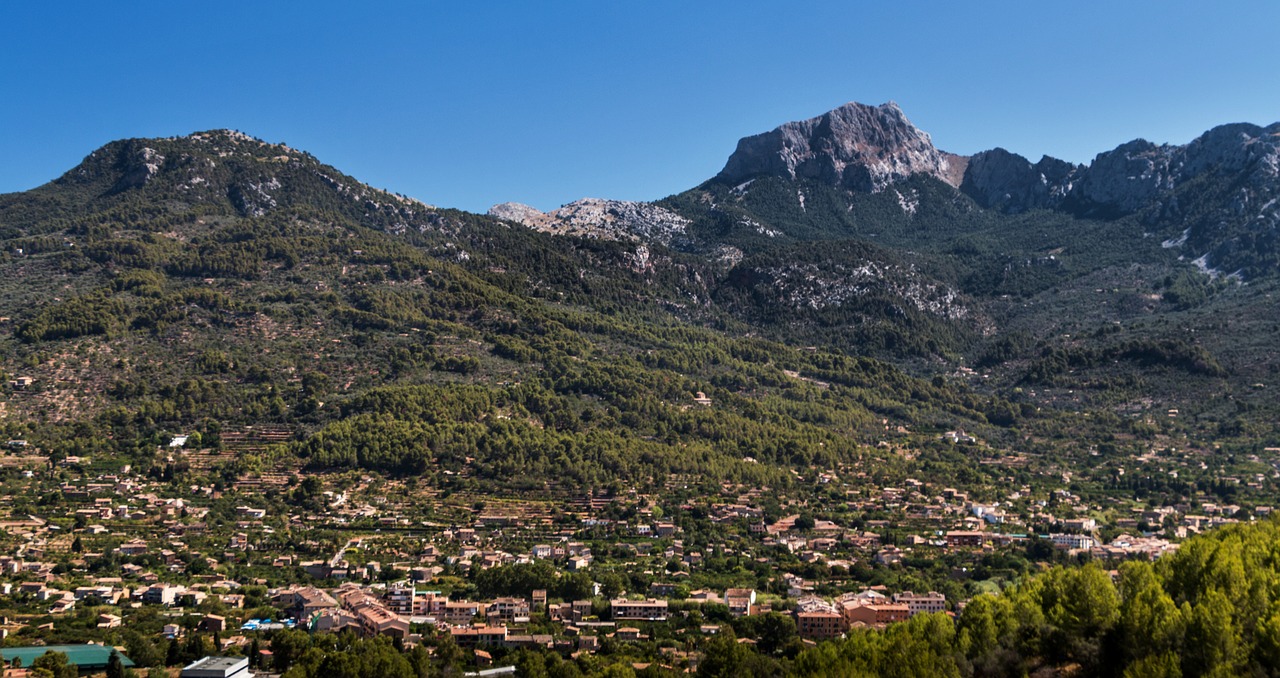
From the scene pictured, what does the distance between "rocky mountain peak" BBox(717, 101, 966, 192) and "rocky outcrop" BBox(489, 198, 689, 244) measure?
23656 mm

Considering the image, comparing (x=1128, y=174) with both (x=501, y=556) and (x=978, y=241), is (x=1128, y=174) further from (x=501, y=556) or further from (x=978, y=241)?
(x=501, y=556)

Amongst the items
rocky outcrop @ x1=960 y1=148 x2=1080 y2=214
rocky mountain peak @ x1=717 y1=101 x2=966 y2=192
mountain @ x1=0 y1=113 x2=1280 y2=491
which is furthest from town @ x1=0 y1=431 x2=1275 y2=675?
rocky mountain peak @ x1=717 y1=101 x2=966 y2=192

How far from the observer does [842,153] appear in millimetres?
186500

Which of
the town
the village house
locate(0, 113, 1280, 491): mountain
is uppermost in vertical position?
locate(0, 113, 1280, 491): mountain

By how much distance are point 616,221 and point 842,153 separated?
142 ft

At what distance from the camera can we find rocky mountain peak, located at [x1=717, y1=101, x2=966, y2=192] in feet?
604

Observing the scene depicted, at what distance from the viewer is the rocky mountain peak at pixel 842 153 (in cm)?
18412

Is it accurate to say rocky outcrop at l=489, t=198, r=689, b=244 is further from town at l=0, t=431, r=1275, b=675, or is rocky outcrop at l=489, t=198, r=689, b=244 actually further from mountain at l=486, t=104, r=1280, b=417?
town at l=0, t=431, r=1275, b=675

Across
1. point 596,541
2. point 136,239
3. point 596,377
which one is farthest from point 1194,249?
point 136,239

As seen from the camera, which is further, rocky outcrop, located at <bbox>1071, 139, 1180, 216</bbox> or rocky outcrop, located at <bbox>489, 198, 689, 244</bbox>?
rocky outcrop, located at <bbox>1071, 139, 1180, 216</bbox>

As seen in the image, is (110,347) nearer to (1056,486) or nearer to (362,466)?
(362,466)

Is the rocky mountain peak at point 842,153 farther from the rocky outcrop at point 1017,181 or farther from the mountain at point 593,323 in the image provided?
the mountain at point 593,323

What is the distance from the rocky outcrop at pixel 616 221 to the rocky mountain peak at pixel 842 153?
23.7 meters

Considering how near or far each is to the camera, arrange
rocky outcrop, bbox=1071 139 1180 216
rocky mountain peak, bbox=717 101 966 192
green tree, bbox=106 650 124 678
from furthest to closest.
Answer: rocky mountain peak, bbox=717 101 966 192 → rocky outcrop, bbox=1071 139 1180 216 → green tree, bbox=106 650 124 678
